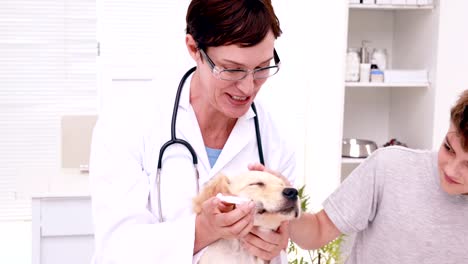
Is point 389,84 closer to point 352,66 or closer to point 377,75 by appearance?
point 377,75

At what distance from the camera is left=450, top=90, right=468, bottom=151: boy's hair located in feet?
4.05

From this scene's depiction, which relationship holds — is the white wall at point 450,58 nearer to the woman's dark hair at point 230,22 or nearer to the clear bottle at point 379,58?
the clear bottle at point 379,58

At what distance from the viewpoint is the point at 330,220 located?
146 cm

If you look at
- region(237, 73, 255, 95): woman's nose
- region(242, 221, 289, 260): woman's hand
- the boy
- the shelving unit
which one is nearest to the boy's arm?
the boy

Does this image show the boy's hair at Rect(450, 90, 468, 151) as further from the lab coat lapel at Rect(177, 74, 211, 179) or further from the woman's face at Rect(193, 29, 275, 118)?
the lab coat lapel at Rect(177, 74, 211, 179)

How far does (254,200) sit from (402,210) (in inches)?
15.9

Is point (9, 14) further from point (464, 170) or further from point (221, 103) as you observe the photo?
point (464, 170)

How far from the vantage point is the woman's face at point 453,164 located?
4.15ft

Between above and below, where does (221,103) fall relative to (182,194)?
above

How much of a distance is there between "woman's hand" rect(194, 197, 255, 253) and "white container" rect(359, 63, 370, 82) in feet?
7.25

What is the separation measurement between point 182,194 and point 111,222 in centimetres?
17

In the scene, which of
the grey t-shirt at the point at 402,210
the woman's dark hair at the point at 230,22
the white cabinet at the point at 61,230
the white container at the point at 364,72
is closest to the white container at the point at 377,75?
the white container at the point at 364,72

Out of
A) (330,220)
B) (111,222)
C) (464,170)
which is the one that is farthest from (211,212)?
(464,170)

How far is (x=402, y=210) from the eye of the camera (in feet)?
4.59
